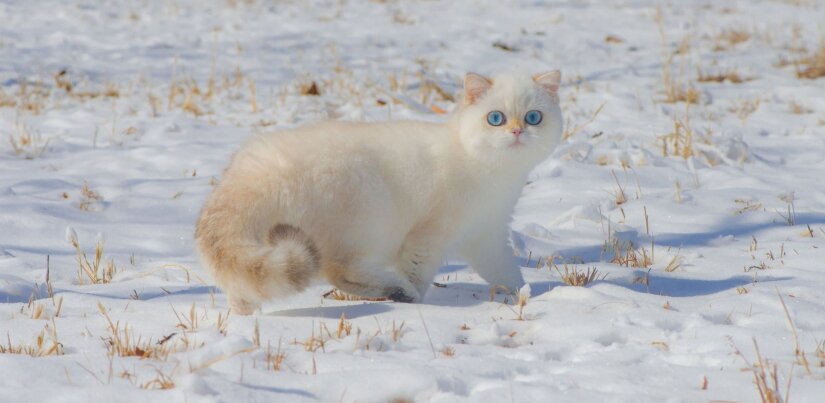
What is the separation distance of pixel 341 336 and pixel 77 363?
924 mm

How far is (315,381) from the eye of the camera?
2.77 meters

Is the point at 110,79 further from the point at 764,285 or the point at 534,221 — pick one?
the point at 764,285

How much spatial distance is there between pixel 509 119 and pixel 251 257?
4.84 ft

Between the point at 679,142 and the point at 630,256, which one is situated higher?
the point at 679,142

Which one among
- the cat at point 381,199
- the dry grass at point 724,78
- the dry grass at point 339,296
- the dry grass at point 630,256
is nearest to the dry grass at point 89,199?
the cat at point 381,199

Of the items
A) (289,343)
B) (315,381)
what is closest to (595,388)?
(315,381)

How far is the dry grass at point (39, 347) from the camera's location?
310 cm

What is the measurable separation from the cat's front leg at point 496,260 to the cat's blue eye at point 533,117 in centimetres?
57

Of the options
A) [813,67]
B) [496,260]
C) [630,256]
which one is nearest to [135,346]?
[496,260]

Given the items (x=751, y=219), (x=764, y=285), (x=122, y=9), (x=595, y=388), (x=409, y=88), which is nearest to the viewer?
(x=595, y=388)

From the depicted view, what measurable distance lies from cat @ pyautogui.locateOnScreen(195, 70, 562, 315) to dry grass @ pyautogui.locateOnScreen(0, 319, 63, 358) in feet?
2.30

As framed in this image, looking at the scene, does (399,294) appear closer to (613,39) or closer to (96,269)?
(96,269)

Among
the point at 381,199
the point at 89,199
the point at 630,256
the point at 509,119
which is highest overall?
the point at 509,119

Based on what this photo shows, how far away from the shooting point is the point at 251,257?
354 cm
